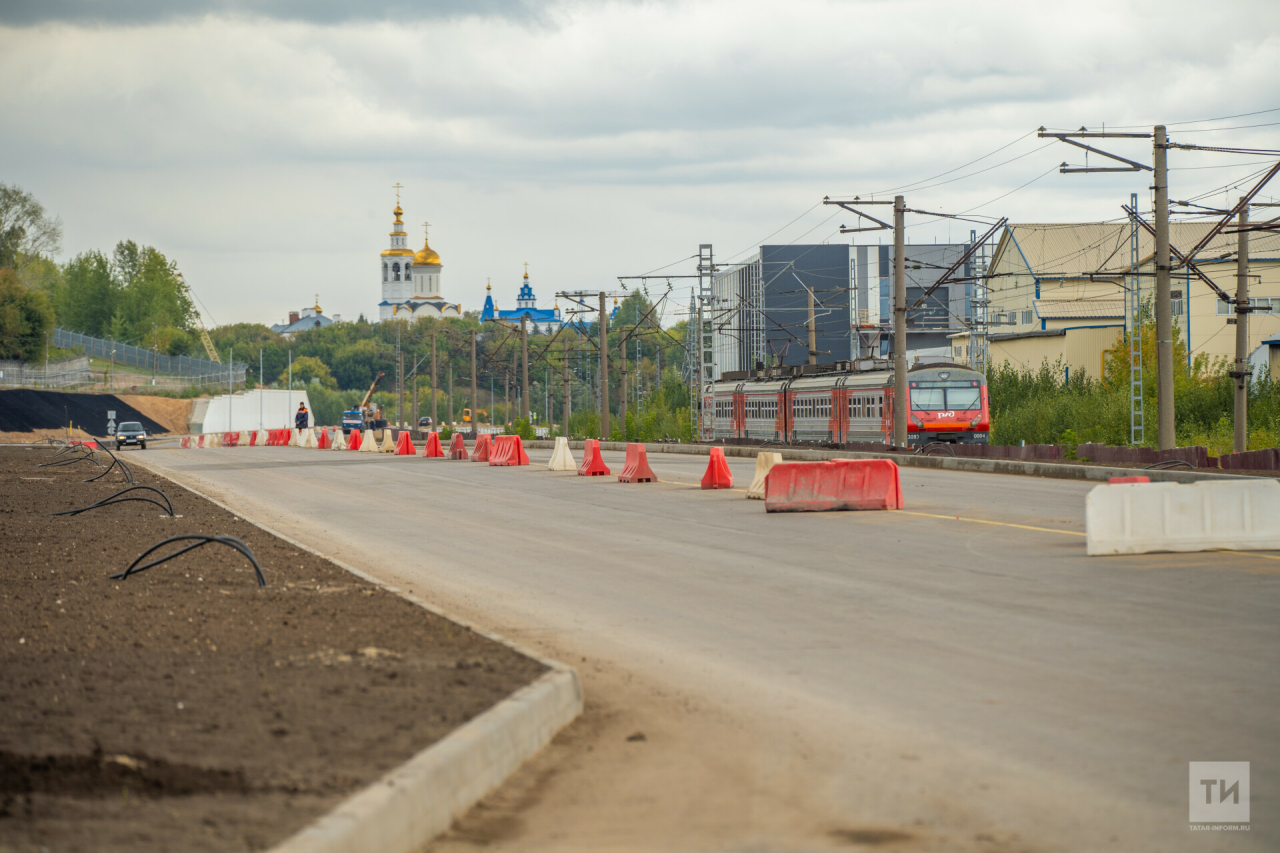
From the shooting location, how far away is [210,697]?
638cm

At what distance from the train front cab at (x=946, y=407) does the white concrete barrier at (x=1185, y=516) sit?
27.8 metres

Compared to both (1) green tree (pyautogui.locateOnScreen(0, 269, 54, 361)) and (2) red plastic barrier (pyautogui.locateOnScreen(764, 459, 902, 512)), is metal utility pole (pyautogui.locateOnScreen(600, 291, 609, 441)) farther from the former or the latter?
(1) green tree (pyautogui.locateOnScreen(0, 269, 54, 361))

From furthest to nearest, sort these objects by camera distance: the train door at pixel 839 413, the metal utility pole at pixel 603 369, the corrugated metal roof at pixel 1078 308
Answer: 1. the corrugated metal roof at pixel 1078 308
2. the metal utility pole at pixel 603 369
3. the train door at pixel 839 413

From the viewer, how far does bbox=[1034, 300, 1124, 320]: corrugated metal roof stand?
73.5 meters

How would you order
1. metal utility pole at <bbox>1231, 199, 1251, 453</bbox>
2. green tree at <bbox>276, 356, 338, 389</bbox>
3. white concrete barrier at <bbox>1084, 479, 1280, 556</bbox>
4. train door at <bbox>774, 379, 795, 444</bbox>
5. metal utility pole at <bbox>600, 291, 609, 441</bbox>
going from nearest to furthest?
white concrete barrier at <bbox>1084, 479, 1280, 556</bbox> → metal utility pole at <bbox>1231, 199, 1251, 453</bbox> → train door at <bbox>774, 379, 795, 444</bbox> → metal utility pole at <bbox>600, 291, 609, 441</bbox> → green tree at <bbox>276, 356, 338, 389</bbox>

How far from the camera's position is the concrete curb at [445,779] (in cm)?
431

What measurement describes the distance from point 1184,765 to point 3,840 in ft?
16.0

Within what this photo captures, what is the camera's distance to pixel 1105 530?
13.4 metres

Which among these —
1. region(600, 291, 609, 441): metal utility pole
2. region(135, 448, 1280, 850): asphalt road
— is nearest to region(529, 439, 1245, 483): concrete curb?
region(135, 448, 1280, 850): asphalt road

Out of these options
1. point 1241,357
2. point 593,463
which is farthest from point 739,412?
point 1241,357

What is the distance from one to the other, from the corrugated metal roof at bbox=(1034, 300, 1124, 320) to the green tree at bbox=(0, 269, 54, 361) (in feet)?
241

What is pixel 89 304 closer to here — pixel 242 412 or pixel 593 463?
pixel 242 412

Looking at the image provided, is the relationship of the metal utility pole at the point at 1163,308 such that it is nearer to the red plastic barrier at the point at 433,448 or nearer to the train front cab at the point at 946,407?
the train front cab at the point at 946,407

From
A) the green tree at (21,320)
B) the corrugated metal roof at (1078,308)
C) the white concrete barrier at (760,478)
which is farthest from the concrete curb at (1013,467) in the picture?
the green tree at (21,320)
